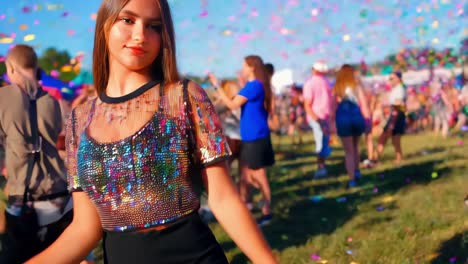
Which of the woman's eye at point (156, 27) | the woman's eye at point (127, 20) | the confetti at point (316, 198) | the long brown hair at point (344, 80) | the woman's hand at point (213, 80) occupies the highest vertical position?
the woman's eye at point (127, 20)

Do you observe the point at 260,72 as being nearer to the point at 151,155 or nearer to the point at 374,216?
the point at 374,216

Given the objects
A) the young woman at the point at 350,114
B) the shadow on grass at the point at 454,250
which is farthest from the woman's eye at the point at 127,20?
the young woman at the point at 350,114

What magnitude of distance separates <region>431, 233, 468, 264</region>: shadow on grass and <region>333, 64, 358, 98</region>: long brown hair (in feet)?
10.3

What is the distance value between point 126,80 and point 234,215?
0.46 metres

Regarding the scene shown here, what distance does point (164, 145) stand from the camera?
1309mm

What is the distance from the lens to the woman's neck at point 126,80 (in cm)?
140

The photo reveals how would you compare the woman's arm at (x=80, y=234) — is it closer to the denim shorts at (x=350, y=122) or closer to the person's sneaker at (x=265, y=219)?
the person's sneaker at (x=265, y=219)

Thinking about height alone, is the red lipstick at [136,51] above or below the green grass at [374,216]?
above

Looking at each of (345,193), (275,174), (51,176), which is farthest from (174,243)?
(275,174)

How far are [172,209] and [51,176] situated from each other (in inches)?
85.6

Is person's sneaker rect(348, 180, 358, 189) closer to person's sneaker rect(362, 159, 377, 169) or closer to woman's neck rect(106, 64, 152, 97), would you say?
person's sneaker rect(362, 159, 377, 169)

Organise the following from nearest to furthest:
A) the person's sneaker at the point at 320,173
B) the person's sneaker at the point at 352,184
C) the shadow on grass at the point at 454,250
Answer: the shadow on grass at the point at 454,250, the person's sneaker at the point at 352,184, the person's sneaker at the point at 320,173

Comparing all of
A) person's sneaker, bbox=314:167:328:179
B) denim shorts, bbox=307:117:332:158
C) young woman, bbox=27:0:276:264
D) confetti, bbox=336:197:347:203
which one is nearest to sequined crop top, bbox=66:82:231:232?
young woman, bbox=27:0:276:264

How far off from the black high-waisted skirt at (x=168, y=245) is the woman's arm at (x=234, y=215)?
82mm
